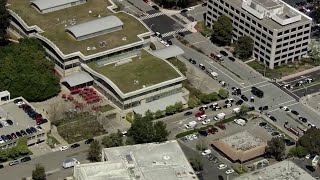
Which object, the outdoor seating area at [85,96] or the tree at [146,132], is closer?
the tree at [146,132]

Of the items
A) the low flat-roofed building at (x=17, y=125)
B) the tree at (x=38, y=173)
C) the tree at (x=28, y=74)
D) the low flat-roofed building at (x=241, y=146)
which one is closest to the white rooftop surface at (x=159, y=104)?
the low flat-roofed building at (x=241, y=146)

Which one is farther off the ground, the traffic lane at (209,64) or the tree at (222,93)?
the traffic lane at (209,64)

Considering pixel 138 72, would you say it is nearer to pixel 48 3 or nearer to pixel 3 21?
pixel 48 3

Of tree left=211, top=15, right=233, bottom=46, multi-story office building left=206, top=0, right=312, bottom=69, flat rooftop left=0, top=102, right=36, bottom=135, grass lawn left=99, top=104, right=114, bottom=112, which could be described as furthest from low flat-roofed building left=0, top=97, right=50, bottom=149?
multi-story office building left=206, top=0, right=312, bottom=69

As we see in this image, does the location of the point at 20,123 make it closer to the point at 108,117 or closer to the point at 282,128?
the point at 108,117

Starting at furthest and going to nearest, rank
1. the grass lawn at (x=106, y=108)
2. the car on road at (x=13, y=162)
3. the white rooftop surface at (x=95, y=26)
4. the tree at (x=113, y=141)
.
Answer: the white rooftop surface at (x=95, y=26) < the grass lawn at (x=106, y=108) < the tree at (x=113, y=141) < the car on road at (x=13, y=162)

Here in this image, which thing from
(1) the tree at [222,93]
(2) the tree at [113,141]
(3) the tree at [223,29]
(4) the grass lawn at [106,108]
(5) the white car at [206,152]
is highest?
(3) the tree at [223,29]

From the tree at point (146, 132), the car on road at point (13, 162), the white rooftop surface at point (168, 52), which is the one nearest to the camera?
the car on road at point (13, 162)

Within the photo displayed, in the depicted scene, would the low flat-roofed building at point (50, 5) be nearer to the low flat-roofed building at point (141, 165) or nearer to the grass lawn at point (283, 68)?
the grass lawn at point (283, 68)
